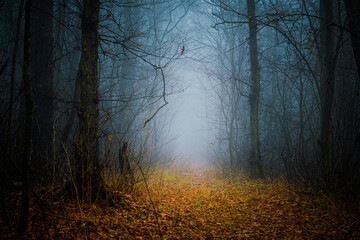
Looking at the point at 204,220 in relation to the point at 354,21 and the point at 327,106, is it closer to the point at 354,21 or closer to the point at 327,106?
the point at 327,106

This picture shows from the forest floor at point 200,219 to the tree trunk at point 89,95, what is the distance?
492 mm

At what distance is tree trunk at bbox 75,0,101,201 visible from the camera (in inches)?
102

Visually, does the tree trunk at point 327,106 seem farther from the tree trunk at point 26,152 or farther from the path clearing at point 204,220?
the tree trunk at point 26,152

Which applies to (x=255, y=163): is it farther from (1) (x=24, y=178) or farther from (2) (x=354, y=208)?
(1) (x=24, y=178)

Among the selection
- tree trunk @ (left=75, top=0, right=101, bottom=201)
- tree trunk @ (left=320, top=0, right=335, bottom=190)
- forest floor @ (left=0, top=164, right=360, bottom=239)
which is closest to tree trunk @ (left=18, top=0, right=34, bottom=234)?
forest floor @ (left=0, top=164, right=360, bottom=239)

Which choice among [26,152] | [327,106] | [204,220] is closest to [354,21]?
[327,106]

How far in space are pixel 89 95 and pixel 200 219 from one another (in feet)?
7.47

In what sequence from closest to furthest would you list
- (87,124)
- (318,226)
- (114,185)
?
(318,226), (87,124), (114,185)

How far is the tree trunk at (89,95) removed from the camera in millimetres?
2586

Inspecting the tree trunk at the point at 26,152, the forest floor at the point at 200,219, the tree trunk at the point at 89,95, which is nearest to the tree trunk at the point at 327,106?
the forest floor at the point at 200,219

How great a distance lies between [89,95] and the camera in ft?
8.66

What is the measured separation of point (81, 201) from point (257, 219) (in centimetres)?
236

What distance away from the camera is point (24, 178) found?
5.29 feet

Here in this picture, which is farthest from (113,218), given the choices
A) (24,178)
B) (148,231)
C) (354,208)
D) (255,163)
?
(255,163)
